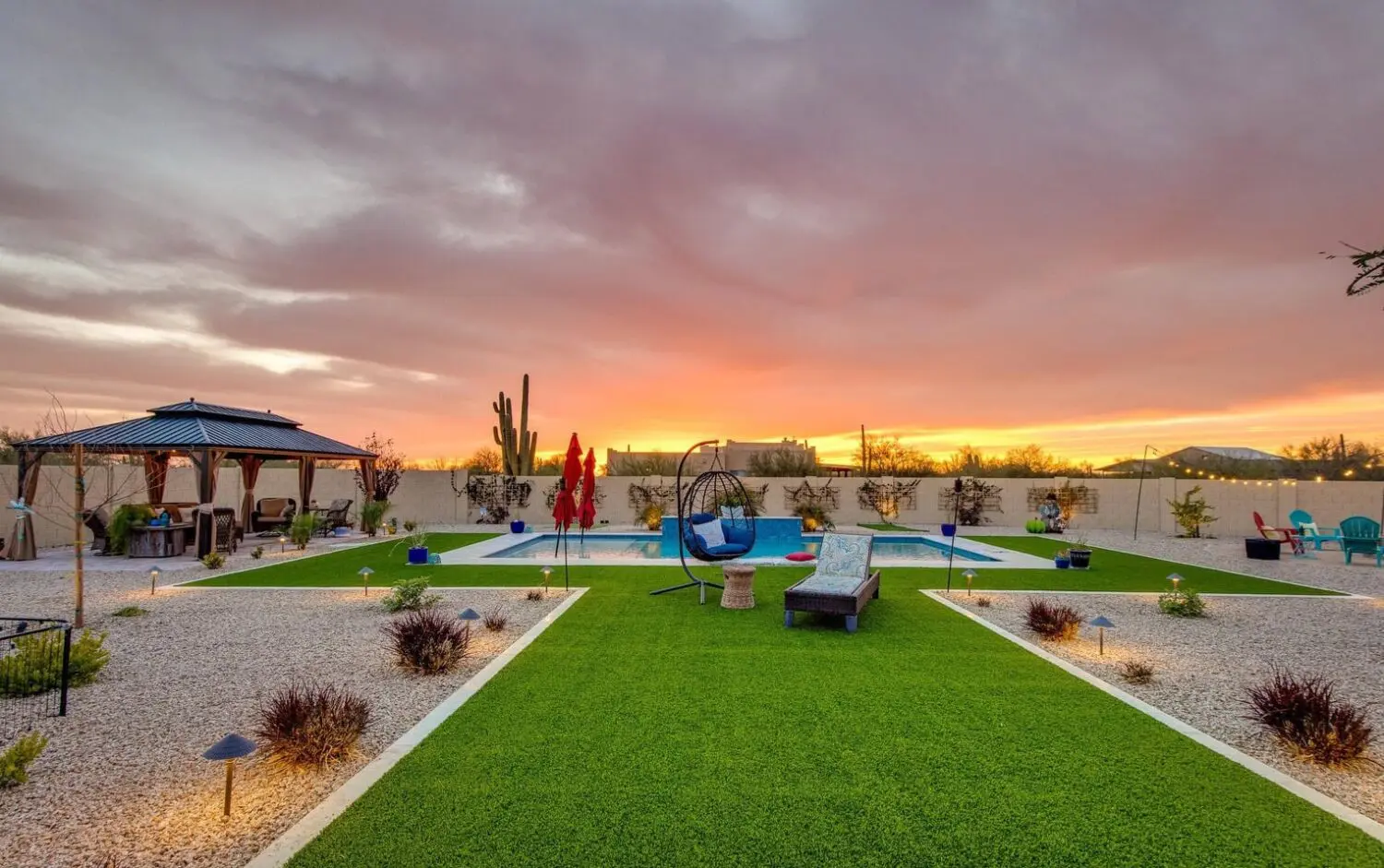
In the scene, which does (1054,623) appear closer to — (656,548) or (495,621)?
(495,621)

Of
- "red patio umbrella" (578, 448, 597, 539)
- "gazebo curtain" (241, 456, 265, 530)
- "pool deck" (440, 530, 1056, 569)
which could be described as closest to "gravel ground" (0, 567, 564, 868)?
"red patio umbrella" (578, 448, 597, 539)

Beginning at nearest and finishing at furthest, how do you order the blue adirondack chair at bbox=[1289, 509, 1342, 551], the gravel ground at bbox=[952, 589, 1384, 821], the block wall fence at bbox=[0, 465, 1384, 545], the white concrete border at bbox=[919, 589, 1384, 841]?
the white concrete border at bbox=[919, 589, 1384, 841]
the gravel ground at bbox=[952, 589, 1384, 821]
the blue adirondack chair at bbox=[1289, 509, 1342, 551]
the block wall fence at bbox=[0, 465, 1384, 545]

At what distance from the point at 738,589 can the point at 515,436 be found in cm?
1597

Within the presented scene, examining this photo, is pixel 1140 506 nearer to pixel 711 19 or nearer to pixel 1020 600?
pixel 1020 600

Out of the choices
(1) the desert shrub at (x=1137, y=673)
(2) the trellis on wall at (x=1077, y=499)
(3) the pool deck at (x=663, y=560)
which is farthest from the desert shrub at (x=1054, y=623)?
(2) the trellis on wall at (x=1077, y=499)

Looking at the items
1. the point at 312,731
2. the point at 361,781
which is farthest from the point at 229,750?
the point at 312,731

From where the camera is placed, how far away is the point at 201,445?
11367mm

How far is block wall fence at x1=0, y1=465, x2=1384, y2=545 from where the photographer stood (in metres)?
16.1

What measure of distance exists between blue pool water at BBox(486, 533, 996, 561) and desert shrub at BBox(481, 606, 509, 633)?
489cm

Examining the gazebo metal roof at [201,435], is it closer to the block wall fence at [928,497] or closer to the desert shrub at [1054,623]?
the block wall fence at [928,497]

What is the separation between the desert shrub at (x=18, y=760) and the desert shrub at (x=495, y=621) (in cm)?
325

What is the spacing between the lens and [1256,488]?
1675 cm

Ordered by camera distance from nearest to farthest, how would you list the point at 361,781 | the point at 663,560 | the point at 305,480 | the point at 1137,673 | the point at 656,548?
the point at 361,781
the point at 1137,673
the point at 663,560
the point at 656,548
the point at 305,480

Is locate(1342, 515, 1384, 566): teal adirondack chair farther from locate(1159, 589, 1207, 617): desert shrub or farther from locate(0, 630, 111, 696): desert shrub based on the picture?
locate(0, 630, 111, 696): desert shrub
